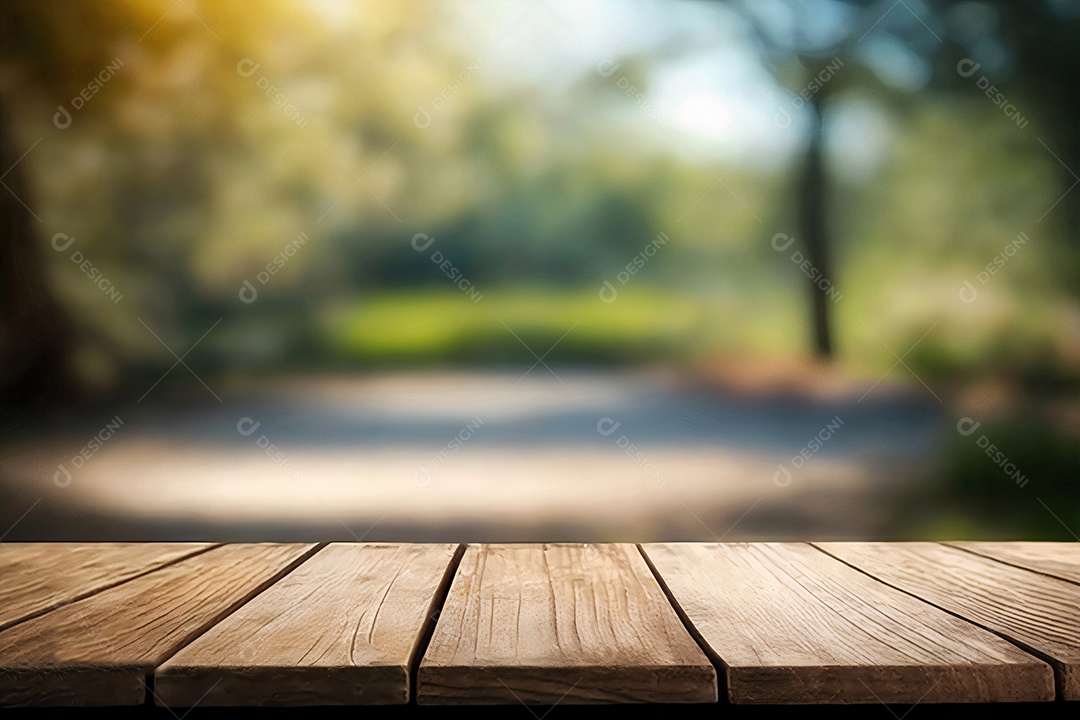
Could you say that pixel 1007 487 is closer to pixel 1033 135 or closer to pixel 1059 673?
pixel 1033 135

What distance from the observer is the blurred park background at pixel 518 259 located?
167cm

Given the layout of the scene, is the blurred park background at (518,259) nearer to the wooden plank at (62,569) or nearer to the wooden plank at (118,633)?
the wooden plank at (62,569)

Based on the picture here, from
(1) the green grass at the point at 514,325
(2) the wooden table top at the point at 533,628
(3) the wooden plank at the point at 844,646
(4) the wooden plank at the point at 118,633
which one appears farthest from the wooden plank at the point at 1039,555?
(4) the wooden plank at the point at 118,633

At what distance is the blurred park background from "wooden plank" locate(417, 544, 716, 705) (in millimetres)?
711

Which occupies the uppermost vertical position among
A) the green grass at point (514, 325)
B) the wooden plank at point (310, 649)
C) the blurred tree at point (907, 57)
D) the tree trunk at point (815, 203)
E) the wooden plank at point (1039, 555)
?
the blurred tree at point (907, 57)

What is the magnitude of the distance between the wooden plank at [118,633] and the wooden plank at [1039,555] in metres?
0.96

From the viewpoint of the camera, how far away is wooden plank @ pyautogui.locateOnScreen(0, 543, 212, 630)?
0.93m

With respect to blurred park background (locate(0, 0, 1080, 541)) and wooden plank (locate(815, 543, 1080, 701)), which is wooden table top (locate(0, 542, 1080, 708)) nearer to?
wooden plank (locate(815, 543, 1080, 701))

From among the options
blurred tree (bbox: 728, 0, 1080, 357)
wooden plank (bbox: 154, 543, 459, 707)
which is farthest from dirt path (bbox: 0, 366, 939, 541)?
wooden plank (bbox: 154, 543, 459, 707)

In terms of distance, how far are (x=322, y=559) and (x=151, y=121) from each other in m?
1.00

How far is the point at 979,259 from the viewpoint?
1713mm

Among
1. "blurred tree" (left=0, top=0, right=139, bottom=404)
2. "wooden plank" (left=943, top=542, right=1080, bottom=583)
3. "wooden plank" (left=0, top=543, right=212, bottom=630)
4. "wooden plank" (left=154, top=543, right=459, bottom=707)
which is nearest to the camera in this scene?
"wooden plank" (left=154, top=543, right=459, bottom=707)

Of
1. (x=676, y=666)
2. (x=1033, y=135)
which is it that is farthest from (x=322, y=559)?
(x=1033, y=135)

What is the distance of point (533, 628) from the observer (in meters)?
0.82
